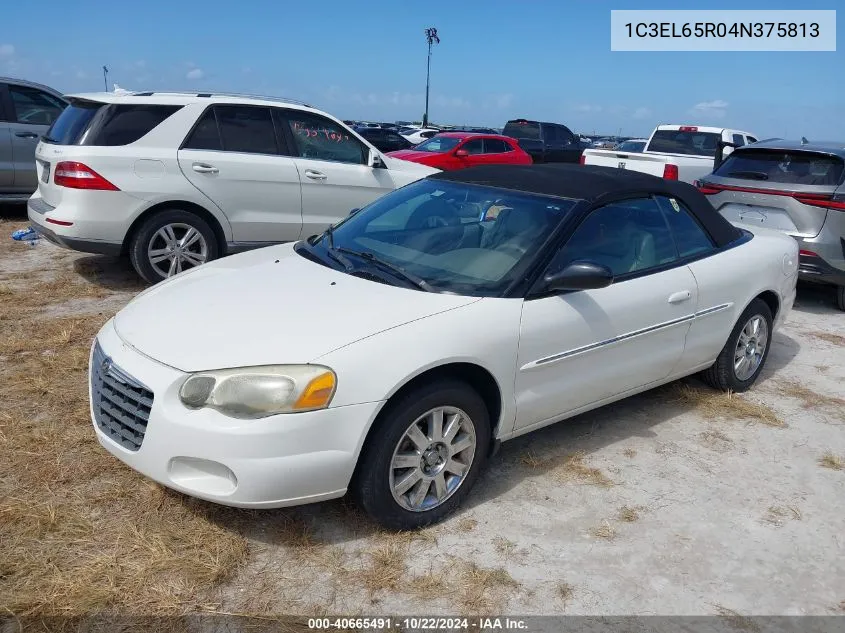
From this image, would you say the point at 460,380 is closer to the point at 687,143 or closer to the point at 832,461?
the point at 832,461

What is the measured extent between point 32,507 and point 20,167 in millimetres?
7459

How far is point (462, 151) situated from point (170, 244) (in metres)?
10.3

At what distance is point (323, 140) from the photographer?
7387 millimetres

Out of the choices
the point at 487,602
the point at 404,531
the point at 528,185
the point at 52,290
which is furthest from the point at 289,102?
the point at 487,602

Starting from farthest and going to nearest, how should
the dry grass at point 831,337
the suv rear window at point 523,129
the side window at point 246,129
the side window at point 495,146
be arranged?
the suv rear window at point 523,129 < the side window at point 495,146 < the side window at point 246,129 < the dry grass at point 831,337

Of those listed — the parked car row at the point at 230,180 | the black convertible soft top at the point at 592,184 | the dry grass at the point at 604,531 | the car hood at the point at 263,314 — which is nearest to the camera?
the car hood at the point at 263,314

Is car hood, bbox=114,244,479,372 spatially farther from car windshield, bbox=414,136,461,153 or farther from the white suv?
car windshield, bbox=414,136,461,153

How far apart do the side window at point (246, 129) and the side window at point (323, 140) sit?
0.24 m

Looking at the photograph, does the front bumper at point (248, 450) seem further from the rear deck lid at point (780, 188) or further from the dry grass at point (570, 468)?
the rear deck lid at point (780, 188)

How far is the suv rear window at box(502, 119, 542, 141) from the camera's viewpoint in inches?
829

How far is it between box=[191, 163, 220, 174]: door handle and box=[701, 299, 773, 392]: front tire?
4.45 meters

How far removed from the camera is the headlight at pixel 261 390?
279 centimetres

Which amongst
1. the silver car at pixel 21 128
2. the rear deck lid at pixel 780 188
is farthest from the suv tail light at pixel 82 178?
the rear deck lid at pixel 780 188

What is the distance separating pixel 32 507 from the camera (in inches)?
125
